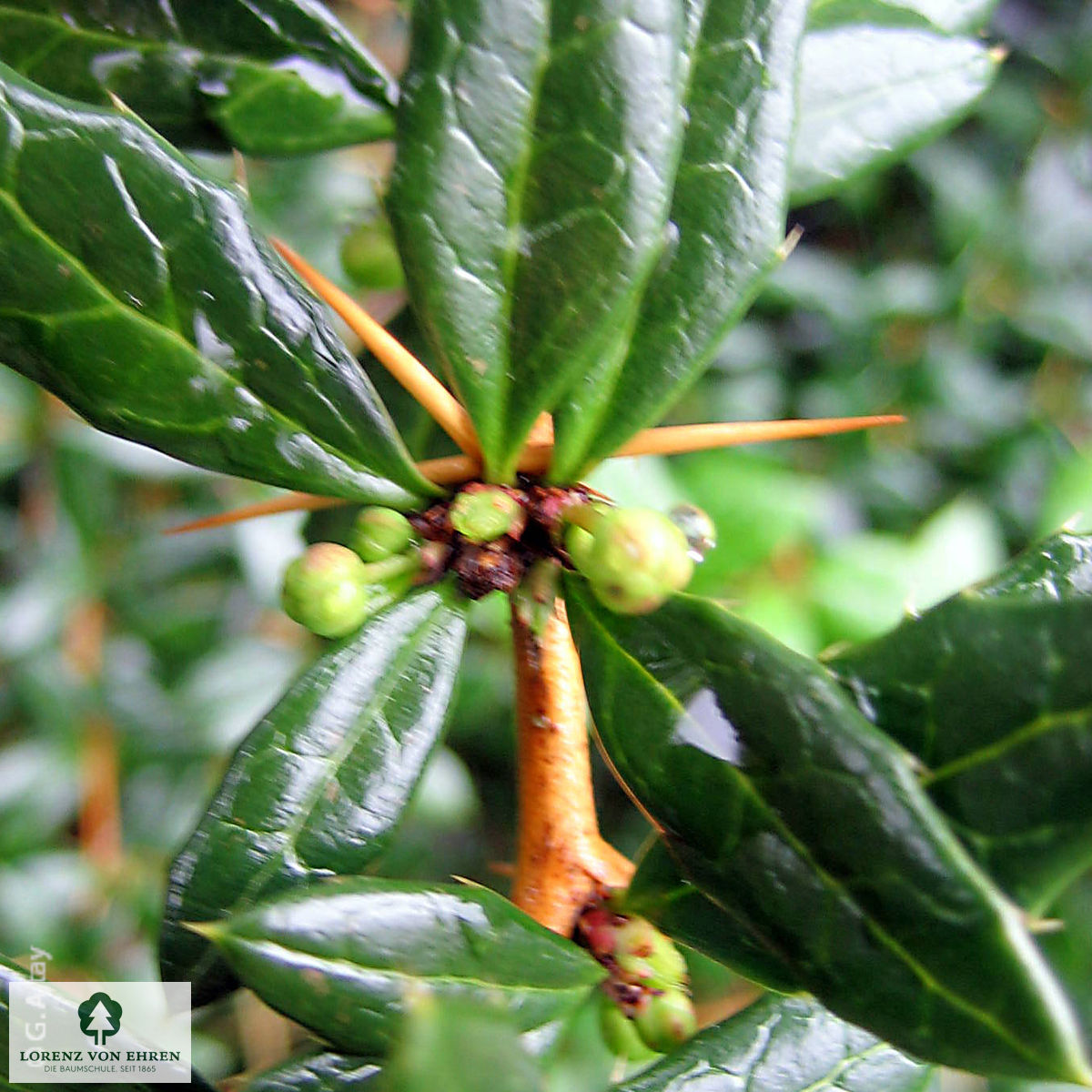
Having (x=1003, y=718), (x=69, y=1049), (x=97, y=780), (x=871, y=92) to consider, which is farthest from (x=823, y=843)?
(x=97, y=780)

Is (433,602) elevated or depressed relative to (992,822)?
elevated

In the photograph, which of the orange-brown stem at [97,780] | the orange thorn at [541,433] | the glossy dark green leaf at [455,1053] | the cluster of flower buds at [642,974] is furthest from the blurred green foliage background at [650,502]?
the glossy dark green leaf at [455,1053]

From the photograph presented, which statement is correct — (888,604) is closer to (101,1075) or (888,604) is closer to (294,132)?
(294,132)

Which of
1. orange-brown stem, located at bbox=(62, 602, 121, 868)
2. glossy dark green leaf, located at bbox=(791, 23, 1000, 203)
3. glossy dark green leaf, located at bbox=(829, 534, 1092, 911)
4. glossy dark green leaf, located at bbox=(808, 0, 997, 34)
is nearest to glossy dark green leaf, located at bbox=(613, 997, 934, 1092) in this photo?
glossy dark green leaf, located at bbox=(829, 534, 1092, 911)

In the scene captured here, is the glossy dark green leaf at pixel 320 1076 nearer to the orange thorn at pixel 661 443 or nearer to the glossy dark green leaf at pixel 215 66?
the orange thorn at pixel 661 443

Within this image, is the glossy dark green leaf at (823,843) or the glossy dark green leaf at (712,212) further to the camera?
the glossy dark green leaf at (712,212)

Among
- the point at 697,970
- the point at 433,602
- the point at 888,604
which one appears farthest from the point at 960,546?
the point at 433,602

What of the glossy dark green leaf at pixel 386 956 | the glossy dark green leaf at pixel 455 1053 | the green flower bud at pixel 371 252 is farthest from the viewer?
the green flower bud at pixel 371 252
